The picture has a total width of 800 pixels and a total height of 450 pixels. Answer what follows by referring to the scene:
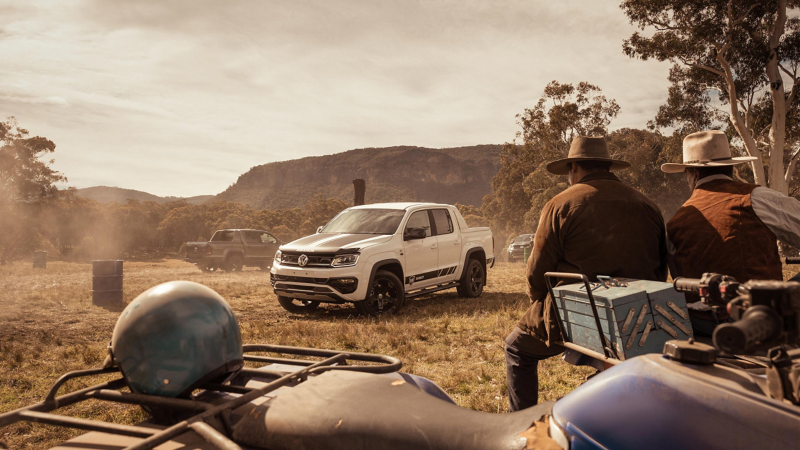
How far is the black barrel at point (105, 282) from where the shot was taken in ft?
38.7

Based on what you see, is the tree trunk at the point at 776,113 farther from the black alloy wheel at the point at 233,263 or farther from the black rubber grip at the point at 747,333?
the black rubber grip at the point at 747,333

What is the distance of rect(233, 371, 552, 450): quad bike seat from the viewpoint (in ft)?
4.95

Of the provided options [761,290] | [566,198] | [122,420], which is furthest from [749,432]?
[122,420]

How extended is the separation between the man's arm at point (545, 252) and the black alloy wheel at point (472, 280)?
8167 mm

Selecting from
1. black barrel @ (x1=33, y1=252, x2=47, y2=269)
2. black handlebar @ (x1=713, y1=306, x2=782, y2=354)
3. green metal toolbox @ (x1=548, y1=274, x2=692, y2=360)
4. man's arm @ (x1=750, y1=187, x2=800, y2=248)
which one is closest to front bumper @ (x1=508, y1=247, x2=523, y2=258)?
black barrel @ (x1=33, y1=252, x2=47, y2=269)

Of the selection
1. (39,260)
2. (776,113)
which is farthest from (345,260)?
(39,260)

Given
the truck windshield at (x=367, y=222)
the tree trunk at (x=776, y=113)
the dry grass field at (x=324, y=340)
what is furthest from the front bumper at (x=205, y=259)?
the tree trunk at (x=776, y=113)

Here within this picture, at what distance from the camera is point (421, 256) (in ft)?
34.1

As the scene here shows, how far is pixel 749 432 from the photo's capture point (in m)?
1.20

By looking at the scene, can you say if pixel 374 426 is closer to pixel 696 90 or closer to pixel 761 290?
pixel 761 290

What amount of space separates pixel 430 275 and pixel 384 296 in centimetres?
127

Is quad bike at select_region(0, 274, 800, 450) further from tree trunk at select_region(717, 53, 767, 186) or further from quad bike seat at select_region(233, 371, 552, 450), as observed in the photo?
tree trunk at select_region(717, 53, 767, 186)

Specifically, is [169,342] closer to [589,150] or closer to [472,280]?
[589,150]

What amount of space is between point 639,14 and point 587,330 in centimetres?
2274
